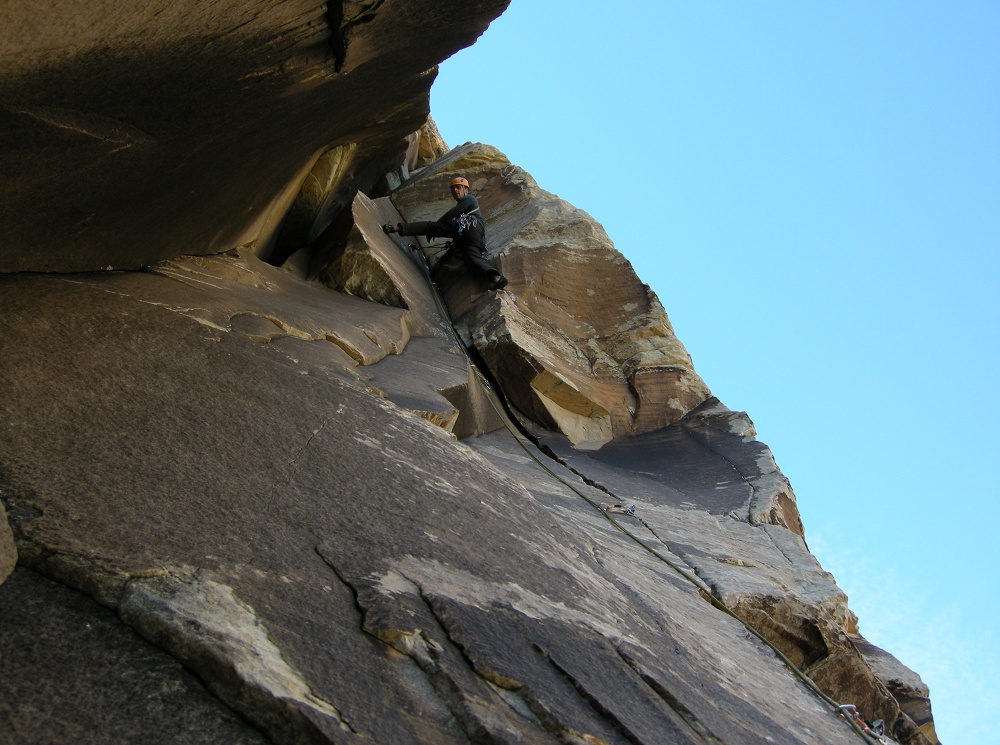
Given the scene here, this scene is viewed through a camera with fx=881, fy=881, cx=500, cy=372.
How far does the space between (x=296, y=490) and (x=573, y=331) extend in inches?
207

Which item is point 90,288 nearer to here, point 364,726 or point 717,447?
point 364,726

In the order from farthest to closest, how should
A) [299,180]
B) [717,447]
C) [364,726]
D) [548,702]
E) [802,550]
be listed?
→ [717,447] → [299,180] → [802,550] → [548,702] → [364,726]

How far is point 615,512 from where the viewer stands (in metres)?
5.62

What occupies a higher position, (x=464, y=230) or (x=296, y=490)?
(x=464, y=230)

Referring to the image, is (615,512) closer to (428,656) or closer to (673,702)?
(673,702)

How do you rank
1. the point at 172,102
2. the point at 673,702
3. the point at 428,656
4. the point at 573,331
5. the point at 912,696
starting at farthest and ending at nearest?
1. the point at 573,331
2. the point at 912,696
3. the point at 172,102
4. the point at 673,702
5. the point at 428,656

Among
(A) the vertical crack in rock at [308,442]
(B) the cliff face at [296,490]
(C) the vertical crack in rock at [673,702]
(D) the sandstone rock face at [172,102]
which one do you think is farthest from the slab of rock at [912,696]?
(D) the sandstone rock face at [172,102]

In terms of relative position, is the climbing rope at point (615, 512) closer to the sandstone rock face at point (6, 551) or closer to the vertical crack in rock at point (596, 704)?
the vertical crack in rock at point (596, 704)

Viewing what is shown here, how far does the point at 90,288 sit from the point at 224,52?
120 centimetres

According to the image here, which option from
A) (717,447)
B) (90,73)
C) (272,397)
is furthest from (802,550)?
(90,73)

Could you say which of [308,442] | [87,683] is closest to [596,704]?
[87,683]

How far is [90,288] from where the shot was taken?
3.86m

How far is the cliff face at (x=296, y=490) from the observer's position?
2.10 metres

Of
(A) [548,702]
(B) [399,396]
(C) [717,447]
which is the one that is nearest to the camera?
(A) [548,702]
